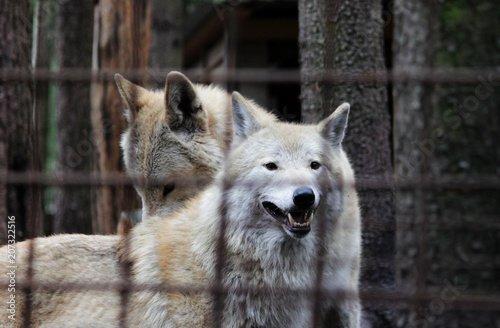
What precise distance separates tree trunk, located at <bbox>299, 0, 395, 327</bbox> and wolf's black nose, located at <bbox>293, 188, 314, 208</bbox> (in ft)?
5.78

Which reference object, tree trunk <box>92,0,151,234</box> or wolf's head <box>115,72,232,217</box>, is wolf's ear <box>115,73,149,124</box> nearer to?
wolf's head <box>115,72,232,217</box>

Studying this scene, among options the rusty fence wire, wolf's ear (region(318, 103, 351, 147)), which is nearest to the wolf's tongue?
the rusty fence wire

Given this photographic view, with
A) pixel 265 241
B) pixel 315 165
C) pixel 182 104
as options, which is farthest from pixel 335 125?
pixel 182 104

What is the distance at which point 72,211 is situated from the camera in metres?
10.2

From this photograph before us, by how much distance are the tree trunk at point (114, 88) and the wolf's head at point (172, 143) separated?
1735 mm

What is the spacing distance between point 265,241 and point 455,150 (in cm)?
279

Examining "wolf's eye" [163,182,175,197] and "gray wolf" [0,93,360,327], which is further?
"wolf's eye" [163,182,175,197]

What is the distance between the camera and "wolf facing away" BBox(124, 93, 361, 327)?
3.26 meters

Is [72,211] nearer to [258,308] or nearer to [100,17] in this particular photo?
[100,17]

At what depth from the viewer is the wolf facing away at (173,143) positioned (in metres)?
4.42

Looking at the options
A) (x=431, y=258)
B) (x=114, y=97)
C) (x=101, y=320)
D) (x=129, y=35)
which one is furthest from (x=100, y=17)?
(x=431, y=258)

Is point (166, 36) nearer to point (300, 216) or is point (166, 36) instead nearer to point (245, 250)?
point (245, 250)

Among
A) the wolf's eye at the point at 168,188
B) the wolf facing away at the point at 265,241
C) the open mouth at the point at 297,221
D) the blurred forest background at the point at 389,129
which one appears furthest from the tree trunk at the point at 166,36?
the open mouth at the point at 297,221

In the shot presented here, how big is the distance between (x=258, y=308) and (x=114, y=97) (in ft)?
13.2
